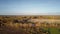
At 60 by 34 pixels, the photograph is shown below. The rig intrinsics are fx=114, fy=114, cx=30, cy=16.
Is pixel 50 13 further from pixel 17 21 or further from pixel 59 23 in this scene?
pixel 17 21

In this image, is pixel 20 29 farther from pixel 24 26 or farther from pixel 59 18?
pixel 59 18

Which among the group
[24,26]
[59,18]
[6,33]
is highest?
[59,18]

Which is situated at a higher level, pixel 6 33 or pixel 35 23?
pixel 35 23

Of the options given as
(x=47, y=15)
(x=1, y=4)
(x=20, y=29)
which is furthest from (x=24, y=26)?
(x=1, y=4)

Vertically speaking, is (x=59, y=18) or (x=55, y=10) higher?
(x=55, y=10)

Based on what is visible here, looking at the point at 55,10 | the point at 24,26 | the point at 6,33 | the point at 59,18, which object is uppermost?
the point at 55,10

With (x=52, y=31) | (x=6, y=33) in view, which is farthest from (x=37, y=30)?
(x=6, y=33)
